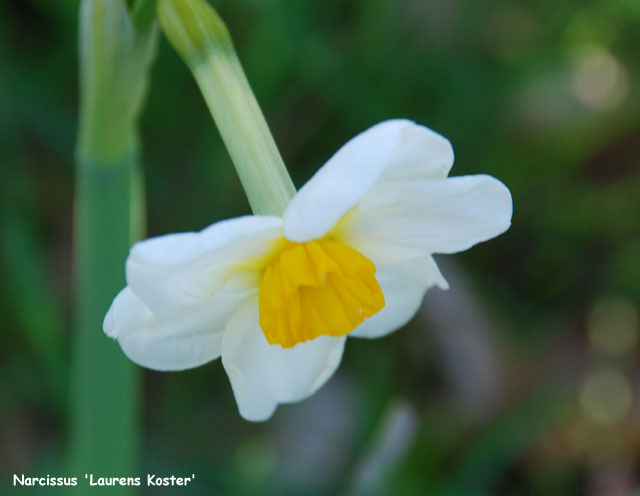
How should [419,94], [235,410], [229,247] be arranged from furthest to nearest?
[419,94] → [235,410] → [229,247]

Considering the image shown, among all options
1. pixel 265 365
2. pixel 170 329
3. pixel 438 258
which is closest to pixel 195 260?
pixel 170 329

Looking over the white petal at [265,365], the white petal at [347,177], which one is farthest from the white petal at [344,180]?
the white petal at [265,365]

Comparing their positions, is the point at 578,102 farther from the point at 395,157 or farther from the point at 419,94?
the point at 395,157

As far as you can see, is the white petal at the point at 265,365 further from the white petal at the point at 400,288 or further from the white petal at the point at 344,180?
the white petal at the point at 344,180

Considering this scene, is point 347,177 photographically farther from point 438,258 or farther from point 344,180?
point 438,258

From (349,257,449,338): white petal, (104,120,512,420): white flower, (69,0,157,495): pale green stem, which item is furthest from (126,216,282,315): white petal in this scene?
(69,0,157,495): pale green stem

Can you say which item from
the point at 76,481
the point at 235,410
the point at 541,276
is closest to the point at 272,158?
the point at 76,481
